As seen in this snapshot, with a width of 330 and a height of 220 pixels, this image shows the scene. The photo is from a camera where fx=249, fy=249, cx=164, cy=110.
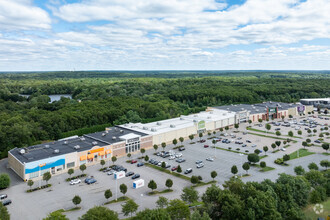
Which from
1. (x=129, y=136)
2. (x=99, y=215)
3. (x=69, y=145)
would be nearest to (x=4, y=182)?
(x=69, y=145)

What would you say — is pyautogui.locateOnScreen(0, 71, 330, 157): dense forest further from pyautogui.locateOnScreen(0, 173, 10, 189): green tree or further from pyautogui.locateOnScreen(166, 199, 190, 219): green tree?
pyautogui.locateOnScreen(166, 199, 190, 219): green tree

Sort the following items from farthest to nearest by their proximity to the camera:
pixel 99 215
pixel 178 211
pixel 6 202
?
pixel 6 202 → pixel 178 211 → pixel 99 215

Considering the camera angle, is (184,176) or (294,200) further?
(184,176)

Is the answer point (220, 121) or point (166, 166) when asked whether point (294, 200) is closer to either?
point (166, 166)

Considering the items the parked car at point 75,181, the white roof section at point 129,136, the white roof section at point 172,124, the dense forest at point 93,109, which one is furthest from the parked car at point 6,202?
the white roof section at point 172,124

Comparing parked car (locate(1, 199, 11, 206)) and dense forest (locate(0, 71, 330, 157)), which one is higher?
dense forest (locate(0, 71, 330, 157))

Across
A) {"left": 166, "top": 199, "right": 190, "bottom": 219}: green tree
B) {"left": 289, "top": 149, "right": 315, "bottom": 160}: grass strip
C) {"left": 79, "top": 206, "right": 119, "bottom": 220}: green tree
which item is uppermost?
{"left": 79, "top": 206, "right": 119, "bottom": 220}: green tree

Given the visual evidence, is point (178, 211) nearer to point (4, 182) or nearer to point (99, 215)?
point (99, 215)

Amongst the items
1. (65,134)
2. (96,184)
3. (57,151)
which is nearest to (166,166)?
(96,184)

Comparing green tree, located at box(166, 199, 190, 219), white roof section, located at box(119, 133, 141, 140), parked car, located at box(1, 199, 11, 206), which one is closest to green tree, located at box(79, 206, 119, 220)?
green tree, located at box(166, 199, 190, 219)
